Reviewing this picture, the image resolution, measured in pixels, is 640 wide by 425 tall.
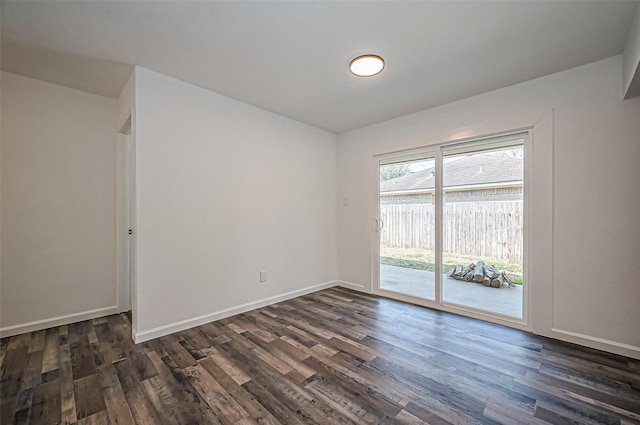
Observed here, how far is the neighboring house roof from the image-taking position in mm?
2949

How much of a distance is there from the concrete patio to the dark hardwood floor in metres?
0.32

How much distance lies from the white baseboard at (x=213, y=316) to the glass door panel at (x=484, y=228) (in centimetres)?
203

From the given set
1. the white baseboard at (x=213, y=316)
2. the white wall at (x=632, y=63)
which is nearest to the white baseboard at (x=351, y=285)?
the white baseboard at (x=213, y=316)

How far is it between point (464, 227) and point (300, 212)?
2206mm

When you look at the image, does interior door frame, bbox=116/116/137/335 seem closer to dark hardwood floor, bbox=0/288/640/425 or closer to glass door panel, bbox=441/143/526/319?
dark hardwood floor, bbox=0/288/640/425

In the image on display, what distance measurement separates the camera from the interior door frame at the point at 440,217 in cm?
275

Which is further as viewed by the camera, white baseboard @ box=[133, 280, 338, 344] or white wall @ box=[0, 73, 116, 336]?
white wall @ box=[0, 73, 116, 336]

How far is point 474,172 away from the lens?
10.5 feet

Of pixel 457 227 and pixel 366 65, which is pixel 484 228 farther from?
pixel 366 65

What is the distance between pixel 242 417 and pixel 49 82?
371cm

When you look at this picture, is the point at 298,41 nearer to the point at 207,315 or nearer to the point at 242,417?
the point at 242,417

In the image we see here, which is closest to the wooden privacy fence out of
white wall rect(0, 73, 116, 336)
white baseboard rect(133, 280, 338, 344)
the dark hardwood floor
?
the dark hardwood floor

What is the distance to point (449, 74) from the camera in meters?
2.58

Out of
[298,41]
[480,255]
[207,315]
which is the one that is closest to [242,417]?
[207,315]
